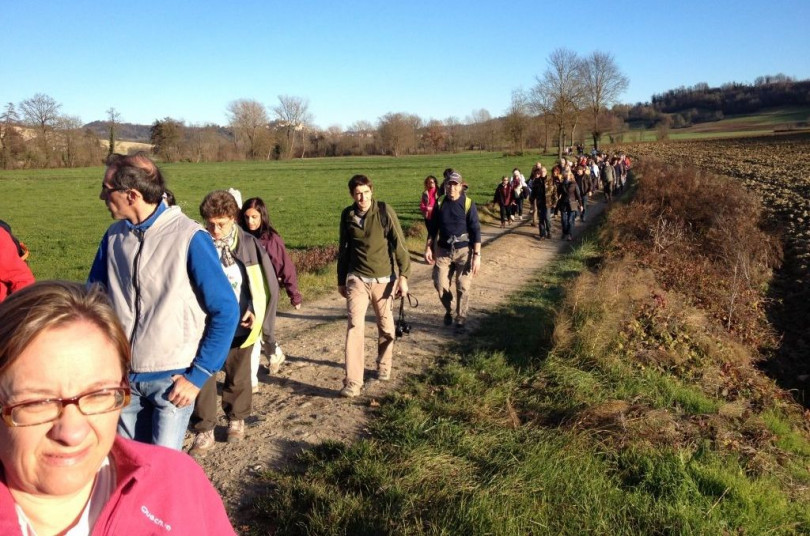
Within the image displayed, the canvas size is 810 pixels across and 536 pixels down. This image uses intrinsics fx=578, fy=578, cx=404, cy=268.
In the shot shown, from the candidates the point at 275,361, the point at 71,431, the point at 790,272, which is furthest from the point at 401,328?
the point at 790,272

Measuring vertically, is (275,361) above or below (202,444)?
above

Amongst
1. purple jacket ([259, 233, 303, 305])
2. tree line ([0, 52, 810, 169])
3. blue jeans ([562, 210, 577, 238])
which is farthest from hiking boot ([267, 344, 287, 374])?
tree line ([0, 52, 810, 169])

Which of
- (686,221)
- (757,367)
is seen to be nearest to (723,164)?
(686,221)

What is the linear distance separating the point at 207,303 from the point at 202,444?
7.09ft

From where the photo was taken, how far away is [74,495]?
1424 mm

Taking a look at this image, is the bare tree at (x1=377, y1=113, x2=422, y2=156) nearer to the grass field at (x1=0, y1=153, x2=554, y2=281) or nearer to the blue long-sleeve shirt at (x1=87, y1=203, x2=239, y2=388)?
the grass field at (x1=0, y1=153, x2=554, y2=281)

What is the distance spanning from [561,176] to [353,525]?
1388cm

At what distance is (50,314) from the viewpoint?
1.35 metres

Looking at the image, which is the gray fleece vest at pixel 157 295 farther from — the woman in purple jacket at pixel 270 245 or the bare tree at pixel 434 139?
the bare tree at pixel 434 139

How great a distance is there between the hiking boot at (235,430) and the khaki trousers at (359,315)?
1148 mm

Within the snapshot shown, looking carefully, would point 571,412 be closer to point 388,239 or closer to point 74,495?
point 388,239

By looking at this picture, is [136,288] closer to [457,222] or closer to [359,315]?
[359,315]

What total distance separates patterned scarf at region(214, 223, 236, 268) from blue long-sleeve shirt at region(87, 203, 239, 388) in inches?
48.3

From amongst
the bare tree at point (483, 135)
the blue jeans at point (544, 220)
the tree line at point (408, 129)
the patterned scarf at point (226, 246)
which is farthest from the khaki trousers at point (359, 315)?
the bare tree at point (483, 135)
